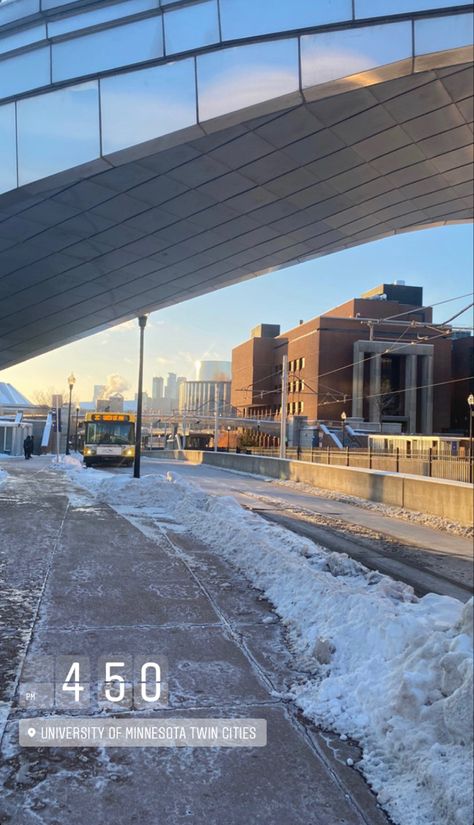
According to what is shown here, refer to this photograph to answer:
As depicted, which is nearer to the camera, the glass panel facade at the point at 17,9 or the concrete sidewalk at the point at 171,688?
Answer: the concrete sidewalk at the point at 171,688

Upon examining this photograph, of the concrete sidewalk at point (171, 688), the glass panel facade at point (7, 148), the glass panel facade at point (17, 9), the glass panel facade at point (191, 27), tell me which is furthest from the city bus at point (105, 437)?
the glass panel facade at point (191, 27)

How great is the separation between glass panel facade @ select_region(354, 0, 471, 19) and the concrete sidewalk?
23.6 feet

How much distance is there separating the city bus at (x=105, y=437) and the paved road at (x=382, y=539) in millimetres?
10946

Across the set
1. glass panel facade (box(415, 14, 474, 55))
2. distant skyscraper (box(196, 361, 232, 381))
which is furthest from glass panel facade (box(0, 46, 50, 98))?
distant skyscraper (box(196, 361, 232, 381))

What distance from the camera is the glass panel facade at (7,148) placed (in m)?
9.78

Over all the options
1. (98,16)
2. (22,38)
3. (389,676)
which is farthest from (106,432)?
(389,676)

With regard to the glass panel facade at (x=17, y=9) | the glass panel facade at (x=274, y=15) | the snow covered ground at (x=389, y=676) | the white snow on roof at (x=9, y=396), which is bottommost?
the snow covered ground at (x=389, y=676)

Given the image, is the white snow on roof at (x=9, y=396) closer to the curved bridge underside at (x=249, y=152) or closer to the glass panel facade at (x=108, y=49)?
the curved bridge underside at (x=249, y=152)

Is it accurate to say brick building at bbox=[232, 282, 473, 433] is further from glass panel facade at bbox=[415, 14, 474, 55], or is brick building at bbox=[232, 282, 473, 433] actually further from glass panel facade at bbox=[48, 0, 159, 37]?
glass panel facade at bbox=[415, 14, 474, 55]

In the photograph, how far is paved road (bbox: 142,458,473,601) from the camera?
523 centimetres

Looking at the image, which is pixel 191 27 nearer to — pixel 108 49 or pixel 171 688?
pixel 108 49

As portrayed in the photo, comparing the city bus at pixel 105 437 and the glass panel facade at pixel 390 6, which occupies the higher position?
the glass panel facade at pixel 390 6

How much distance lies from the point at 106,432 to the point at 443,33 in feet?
67.6

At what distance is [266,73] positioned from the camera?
8.31m
